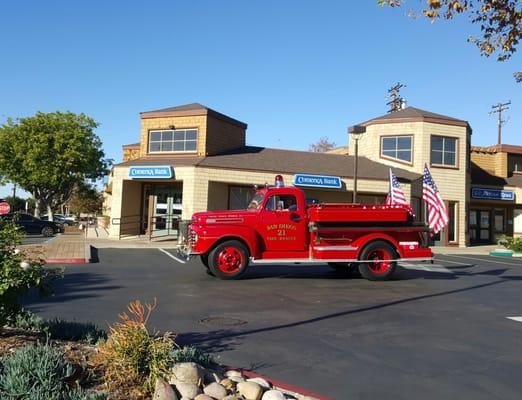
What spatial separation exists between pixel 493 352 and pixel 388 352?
1338 millimetres

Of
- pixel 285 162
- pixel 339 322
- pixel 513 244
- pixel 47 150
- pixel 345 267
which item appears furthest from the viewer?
pixel 47 150

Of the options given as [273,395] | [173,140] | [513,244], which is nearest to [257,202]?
[273,395]

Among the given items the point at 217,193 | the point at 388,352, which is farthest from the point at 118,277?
the point at 217,193

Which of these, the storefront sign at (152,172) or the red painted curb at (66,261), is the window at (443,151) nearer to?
the storefront sign at (152,172)

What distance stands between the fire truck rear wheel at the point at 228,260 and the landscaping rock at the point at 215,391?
8236 millimetres

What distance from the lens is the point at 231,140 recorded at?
29.8 metres

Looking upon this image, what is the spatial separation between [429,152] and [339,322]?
78.4ft

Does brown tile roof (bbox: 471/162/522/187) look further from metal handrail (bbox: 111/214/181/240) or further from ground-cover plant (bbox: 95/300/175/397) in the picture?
ground-cover plant (bbox: 95/300/175/397)

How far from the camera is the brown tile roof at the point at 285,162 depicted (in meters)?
26.3

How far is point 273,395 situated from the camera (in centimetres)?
432

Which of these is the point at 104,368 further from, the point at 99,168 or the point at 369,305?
the point at 99,168

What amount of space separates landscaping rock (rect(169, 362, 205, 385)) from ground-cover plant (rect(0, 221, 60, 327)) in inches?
64.8

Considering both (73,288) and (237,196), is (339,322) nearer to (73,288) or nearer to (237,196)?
(73,288)

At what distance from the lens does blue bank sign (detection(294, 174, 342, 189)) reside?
2600 cm
